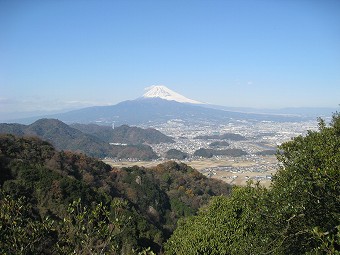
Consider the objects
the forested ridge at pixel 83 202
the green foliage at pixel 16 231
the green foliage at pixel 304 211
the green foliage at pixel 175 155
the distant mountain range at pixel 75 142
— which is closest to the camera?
the green foliage at pixel 16 231

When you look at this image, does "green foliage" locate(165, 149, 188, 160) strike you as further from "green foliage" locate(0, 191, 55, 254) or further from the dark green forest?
"green foliage" locate(0, 191, 55, 254)

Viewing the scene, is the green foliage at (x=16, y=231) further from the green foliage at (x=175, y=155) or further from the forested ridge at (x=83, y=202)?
the green foliage at (x=175, y=155)

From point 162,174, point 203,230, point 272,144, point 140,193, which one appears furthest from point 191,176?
point 272,144

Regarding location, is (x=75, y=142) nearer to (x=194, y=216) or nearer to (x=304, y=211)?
(x=194, y=216)

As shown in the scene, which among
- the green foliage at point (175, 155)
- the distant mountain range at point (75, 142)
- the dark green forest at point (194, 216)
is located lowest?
the green foliage at point (175, 155)

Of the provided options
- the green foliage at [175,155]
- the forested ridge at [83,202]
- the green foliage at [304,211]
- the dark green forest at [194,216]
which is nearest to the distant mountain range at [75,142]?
the green foliage at [175,155]

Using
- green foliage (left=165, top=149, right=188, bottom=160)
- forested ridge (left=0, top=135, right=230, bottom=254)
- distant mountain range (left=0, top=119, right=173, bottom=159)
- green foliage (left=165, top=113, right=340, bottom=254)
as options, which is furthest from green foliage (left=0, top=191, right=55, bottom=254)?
green foliage (left=165, top=149, right=188, bottom=160)

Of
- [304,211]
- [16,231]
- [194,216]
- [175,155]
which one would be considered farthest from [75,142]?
[304,211]

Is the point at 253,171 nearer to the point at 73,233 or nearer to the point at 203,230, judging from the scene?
the point at 203,230
